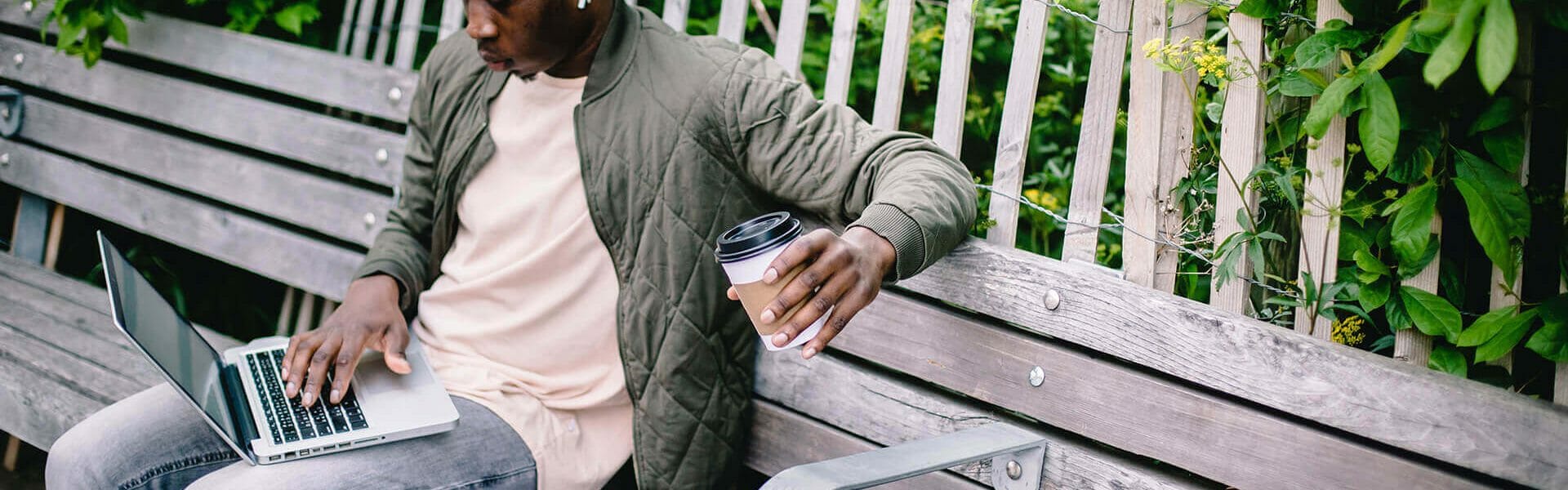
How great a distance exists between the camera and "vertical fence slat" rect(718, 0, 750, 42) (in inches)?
97.7

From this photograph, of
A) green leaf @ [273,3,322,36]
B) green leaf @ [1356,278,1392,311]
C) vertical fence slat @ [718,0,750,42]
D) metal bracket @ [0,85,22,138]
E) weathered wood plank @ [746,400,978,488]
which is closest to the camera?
green leaf @ [1356,278,1392,311]

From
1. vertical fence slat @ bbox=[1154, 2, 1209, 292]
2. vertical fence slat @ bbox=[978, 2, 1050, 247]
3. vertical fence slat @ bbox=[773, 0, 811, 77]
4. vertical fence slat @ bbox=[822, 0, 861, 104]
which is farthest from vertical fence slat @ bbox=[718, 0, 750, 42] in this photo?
vertical fence slat @ bbox=[1154, 2, 1209, 292]

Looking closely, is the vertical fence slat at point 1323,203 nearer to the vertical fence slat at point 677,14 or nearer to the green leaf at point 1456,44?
the green leaf at point 1456,44

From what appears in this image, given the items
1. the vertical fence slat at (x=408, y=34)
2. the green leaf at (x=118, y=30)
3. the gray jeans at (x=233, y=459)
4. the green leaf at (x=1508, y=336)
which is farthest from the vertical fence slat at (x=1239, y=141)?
the green leaf at (x=118, y=30)

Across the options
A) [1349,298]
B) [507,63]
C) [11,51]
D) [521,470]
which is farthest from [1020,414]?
[11,51]

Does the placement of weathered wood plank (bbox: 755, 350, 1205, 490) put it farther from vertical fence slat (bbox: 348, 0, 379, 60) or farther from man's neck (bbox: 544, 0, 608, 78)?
vertical fence slat (bbox: 348, 0, 379, 60)

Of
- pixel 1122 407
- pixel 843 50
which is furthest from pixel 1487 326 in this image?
pixel 843 50

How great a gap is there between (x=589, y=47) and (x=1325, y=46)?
3.90 feet

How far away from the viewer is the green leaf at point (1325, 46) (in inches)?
64.0

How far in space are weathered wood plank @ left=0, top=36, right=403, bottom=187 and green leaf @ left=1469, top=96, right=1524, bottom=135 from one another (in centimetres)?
228

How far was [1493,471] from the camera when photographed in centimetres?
156

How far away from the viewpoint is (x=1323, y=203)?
1720mm

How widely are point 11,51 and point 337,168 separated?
1.42 meters

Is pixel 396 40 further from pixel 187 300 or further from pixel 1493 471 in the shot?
pixel 1493 471
